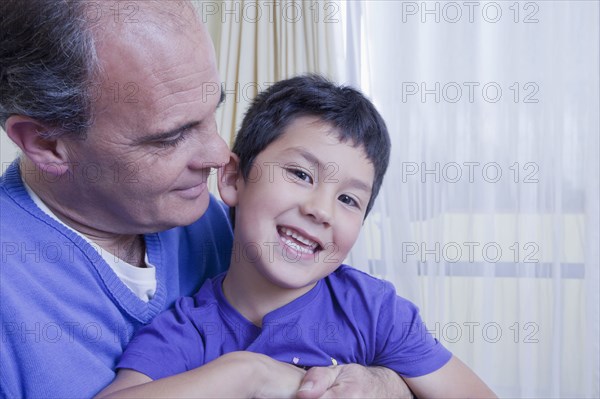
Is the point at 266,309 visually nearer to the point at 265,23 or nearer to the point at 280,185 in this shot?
the point at 280,185

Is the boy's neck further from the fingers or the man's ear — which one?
the man's ear

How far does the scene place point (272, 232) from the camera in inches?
49.0

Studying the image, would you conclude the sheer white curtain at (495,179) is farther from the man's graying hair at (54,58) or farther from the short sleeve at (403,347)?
the man's graying hair at (54,58)

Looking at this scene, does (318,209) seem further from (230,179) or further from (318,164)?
(230,179)

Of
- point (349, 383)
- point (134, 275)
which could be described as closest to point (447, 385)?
point (349, 383)

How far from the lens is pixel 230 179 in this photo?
1.39 meters

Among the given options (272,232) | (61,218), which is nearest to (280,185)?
(272,232)

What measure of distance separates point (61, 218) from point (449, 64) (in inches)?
86.7

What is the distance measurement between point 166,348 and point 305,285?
11.2 inches

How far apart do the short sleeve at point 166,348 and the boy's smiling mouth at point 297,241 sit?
0.81 ft

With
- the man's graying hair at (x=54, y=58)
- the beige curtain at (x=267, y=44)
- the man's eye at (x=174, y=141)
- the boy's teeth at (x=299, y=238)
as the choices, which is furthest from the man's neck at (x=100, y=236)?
the beige curtain at (x=267, y=44)

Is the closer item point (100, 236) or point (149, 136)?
point (149, 136)

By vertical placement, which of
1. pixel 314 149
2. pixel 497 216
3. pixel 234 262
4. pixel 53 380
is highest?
pixel 314 149

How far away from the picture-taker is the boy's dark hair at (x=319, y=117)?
1.31 m
